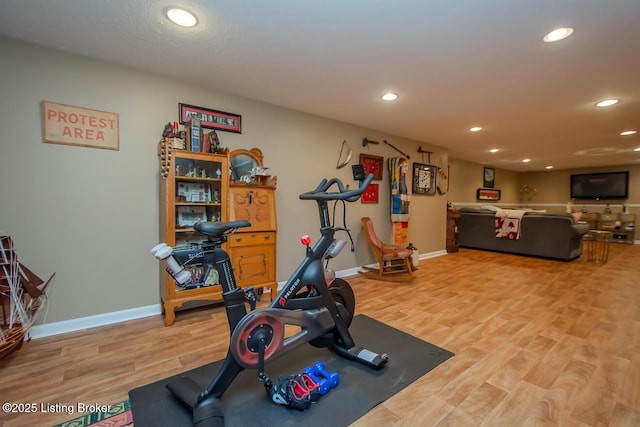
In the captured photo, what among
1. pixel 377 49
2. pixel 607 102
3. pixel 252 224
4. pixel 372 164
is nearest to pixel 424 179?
pixel 372 164

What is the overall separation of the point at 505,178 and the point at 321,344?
9.43 m

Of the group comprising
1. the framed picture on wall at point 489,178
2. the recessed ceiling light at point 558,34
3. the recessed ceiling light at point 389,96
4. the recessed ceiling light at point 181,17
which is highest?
the recessed ceiling light at point 389,96

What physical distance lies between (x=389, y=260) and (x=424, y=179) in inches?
84.9

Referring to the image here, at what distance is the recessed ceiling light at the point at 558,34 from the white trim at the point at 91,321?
12.5 feet

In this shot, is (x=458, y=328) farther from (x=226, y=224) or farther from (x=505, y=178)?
(x=505, y=178)

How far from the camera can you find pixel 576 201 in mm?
8617

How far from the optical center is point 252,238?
2830mm

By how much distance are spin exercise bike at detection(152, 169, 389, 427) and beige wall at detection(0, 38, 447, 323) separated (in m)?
1.42

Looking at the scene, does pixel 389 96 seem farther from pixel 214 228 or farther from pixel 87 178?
pixel 87 178

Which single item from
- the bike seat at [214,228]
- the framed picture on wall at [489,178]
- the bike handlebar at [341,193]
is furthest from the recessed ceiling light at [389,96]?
the framed picture on wall at [489,178]

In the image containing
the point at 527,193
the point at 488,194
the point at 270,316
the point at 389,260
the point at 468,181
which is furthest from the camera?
the point at 527,193

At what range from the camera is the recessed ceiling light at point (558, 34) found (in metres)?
1.80

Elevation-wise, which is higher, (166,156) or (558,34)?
(558,34)

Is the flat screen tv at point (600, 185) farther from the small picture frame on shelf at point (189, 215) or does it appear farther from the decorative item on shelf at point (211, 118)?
the small picture frame on shelf at point (189, 215)
